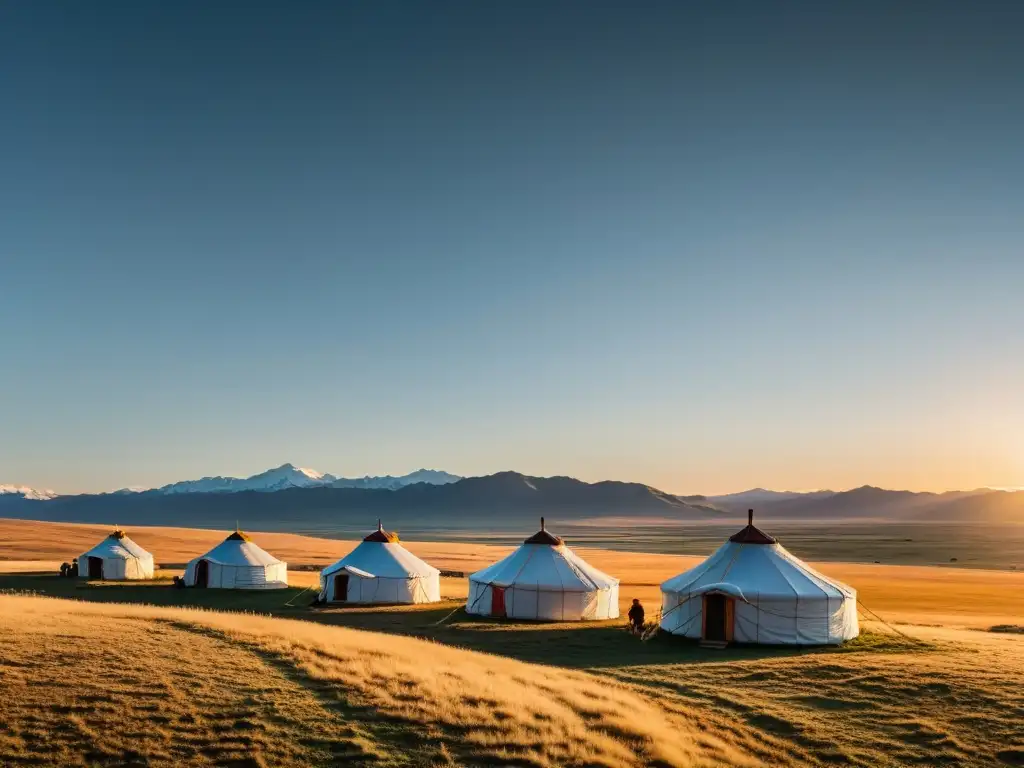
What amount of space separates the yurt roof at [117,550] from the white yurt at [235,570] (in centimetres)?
623

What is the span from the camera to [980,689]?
17.9m

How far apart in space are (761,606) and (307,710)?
50.8ft

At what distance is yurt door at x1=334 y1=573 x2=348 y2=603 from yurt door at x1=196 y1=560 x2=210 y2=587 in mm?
9134

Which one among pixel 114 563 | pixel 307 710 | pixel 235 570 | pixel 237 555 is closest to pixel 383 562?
pixel 235 570

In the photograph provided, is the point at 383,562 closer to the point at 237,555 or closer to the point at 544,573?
the point at 544,573

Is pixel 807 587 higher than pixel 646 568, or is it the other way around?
pixel 807 587

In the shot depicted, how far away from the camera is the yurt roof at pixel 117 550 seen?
46.5 m

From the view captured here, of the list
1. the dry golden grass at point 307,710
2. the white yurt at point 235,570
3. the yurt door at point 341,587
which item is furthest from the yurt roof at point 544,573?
the white yurt at point 235,570

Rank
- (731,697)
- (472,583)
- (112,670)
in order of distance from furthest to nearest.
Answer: (472,583), (731,697), (112,670)

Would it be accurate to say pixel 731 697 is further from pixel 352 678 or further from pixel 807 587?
pixel 807 587

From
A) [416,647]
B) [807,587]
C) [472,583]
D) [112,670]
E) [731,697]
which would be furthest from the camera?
[472,583]

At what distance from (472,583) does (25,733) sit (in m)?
21.6

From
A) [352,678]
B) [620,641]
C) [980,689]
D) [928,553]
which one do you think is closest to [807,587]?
[620,641]

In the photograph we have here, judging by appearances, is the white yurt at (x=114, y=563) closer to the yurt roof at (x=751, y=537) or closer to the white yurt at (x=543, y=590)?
the white yurt at (x=543, y=590)
